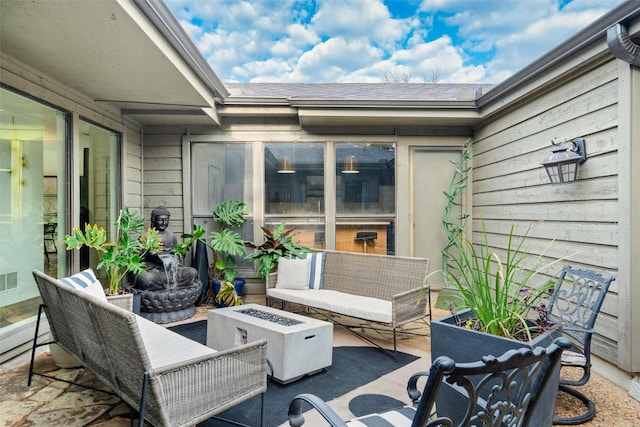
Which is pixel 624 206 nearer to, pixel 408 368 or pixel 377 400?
pixel 408 368

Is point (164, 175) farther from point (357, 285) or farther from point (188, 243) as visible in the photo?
point (357, 285)

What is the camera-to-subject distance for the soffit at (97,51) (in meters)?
2.29

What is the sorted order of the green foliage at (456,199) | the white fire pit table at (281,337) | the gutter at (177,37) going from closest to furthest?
1. the gutter at (177,37)
2. the white fire pit table at (281,337)
3. the green foliage at (456,199)

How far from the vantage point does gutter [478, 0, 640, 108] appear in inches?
99.0

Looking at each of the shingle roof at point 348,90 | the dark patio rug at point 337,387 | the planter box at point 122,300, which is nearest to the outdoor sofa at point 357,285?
the dark patio rug at point 337,387

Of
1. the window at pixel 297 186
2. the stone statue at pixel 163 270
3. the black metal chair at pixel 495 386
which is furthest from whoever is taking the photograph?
the window at pixel 297 186

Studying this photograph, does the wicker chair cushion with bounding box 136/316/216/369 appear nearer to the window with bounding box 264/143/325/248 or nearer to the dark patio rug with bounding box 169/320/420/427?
the dark patio rug with bounding box 169/320/420/427

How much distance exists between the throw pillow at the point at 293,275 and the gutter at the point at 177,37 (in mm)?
2167

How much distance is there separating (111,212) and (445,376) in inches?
183

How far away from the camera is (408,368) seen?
2986 mm

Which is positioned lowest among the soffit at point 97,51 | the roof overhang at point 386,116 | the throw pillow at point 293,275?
the throw pillow at point 293,275

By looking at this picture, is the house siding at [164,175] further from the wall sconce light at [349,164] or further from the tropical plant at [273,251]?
the wall sconce light at [349,164]

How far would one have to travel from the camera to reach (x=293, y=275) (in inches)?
170

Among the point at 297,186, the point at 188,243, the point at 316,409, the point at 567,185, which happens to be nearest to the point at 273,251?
the point at 188,243
